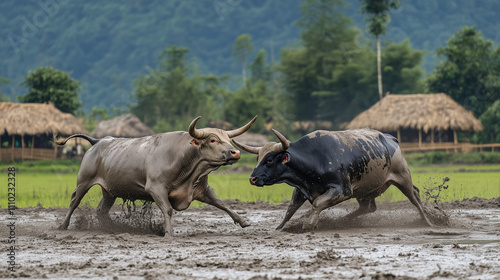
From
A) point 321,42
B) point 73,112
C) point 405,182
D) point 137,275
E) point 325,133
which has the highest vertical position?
point 321,42

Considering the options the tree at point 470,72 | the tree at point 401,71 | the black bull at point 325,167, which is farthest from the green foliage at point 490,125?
the black bull at point 325,167

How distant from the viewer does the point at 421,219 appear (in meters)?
10.4

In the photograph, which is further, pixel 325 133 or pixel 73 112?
pixel 73 112

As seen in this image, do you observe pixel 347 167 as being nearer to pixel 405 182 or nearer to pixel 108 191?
pixel 405 182

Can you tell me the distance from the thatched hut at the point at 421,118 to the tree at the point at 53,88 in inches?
569

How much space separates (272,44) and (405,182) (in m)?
122

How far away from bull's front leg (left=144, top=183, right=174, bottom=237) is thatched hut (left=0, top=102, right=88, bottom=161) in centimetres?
2444

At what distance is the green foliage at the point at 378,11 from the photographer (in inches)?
1385

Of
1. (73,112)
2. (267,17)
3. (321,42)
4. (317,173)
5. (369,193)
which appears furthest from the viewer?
(267,17)

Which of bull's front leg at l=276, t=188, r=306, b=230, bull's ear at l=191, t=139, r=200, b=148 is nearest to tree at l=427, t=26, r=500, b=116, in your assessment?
bull's front leg at l=276, t=188, r=306, b=230

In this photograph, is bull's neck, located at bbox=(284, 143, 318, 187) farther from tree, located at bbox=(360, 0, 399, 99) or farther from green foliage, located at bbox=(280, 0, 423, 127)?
green foliage, located at bbox=(280, 0, 423, 127)

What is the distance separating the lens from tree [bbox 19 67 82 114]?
38938 millimetres

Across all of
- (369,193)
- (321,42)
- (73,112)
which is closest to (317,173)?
(369,193)

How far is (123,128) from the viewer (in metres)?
42.3
